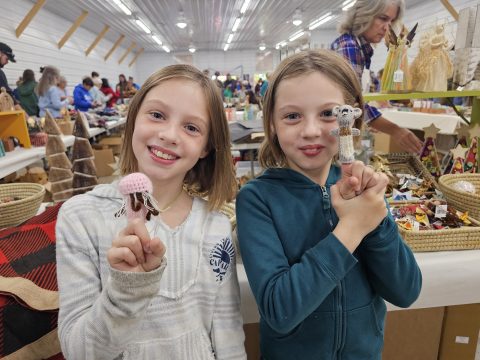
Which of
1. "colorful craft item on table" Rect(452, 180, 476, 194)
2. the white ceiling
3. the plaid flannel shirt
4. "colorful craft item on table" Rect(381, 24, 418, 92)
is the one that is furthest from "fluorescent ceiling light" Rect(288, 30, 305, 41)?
"colorful craft item on table" Rect(452, 180, 476, 194)

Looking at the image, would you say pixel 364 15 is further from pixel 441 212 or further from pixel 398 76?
pixel 441 212

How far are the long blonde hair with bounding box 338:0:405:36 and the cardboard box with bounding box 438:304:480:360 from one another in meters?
1.39

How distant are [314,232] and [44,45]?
9927 millimetres

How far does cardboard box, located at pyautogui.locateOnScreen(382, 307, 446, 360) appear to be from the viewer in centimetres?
143

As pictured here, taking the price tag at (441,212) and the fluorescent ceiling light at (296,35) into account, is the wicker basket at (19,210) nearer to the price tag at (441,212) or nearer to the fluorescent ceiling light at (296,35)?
the price tag at (441,212)

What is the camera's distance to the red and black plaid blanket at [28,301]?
0.92 meters

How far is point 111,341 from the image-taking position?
2.26 ft

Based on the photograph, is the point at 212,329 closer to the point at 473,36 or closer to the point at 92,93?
the point at 473,36

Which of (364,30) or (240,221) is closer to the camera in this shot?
(240,221)

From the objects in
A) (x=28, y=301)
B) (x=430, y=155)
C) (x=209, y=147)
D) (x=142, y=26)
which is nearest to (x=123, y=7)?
(x=142, y=26)

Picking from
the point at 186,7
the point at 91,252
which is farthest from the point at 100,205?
the point at 186,7

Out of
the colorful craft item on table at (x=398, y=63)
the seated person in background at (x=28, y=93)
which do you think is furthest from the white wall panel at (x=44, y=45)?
the colorful craft item on table at (x=398, y=63)

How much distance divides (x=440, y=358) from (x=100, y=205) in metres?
1.53

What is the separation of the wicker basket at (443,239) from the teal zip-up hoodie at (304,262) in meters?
0.38
